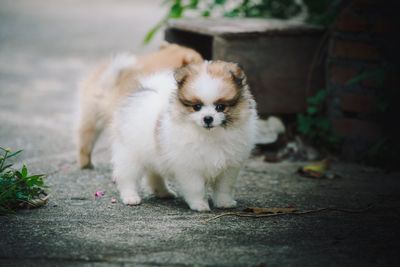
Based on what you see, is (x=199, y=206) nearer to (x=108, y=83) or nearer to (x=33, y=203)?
(x=33, y=203)

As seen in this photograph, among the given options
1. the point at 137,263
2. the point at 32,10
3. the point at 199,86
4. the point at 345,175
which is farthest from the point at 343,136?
the point at 32,10

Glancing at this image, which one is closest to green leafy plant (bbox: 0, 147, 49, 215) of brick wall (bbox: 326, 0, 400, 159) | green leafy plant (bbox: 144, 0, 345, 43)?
brick wall (bbox: 326, 0, 400, 159)

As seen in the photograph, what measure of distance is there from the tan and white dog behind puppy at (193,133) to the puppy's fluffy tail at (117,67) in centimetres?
71

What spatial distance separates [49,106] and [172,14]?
5.95 feet

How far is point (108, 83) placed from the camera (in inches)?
163

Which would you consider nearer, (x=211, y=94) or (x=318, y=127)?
(x=211, y=94)

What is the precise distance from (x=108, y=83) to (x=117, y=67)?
5.8 inches

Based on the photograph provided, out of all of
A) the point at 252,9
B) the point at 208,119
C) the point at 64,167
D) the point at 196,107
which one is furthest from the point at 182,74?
the point at 252,9

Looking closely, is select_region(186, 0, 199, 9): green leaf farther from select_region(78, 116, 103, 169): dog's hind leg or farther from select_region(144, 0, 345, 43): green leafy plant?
select_region(78, 116, 103, 169): dog's hind leg

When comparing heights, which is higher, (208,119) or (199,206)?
(208,119)

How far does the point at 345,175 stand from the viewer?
424cm

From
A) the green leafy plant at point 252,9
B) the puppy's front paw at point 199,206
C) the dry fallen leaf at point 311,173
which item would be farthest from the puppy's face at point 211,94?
the green leafy plant at point 252,9

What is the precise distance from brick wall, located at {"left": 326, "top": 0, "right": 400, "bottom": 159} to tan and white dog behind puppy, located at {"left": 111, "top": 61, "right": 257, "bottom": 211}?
1707mm

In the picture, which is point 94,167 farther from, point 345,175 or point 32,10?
point 32,10
